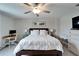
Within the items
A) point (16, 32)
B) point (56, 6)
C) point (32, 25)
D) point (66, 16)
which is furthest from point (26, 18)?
point (66, 16)

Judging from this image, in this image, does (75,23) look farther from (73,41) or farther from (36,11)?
(36,11)

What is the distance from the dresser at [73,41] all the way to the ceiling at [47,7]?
29 cm

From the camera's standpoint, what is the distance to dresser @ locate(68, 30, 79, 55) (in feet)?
3.98

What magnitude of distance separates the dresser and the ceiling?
0.29m

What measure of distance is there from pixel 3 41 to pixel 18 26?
28 cm

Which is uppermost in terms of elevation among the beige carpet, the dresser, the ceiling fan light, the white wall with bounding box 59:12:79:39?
Answer: the ceiling fan light

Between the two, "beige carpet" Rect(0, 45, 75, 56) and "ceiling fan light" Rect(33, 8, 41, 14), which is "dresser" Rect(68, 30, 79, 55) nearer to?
"beige carpet" Rect(0, 45, 75, 56)

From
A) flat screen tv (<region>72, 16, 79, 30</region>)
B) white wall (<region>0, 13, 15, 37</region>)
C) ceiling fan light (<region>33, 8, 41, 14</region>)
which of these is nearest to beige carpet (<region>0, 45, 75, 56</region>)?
white wall (<region>0, 13, 15, 37</region>)

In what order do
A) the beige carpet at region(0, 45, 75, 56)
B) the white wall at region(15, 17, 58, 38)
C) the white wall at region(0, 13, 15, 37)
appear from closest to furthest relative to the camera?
1. the beige carpet at region(0, 45, 75, 56)
2. the white wall at region(0, 13, 15, 37)
3. the white wall at region(15, 17, 58, 38)

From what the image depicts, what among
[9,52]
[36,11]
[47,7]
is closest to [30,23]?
[36,11]

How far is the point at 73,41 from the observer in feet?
4.14

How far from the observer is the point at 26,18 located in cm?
132

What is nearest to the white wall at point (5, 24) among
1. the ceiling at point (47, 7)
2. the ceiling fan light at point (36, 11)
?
the ceiling at point (47, 7)

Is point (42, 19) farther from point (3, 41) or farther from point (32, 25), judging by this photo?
point (3, 41)
